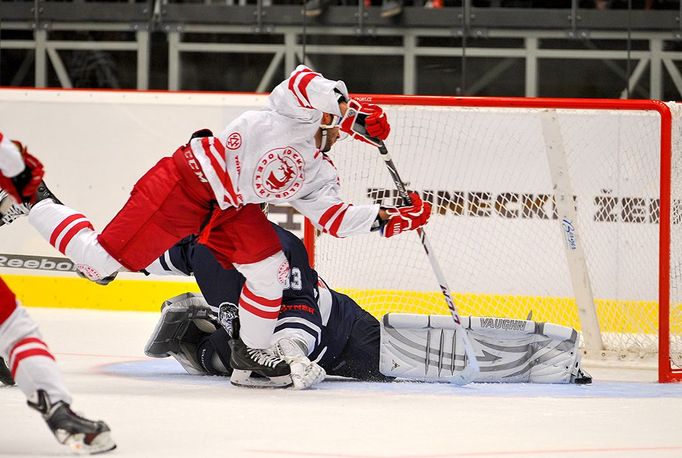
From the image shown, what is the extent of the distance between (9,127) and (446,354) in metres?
2.89

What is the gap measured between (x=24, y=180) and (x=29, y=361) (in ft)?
1.26

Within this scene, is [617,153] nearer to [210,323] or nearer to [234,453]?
[210,323]

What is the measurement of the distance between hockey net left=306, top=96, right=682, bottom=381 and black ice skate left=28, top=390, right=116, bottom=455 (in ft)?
7.13

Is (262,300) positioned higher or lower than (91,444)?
higher

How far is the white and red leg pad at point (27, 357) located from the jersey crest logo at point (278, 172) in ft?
4.08

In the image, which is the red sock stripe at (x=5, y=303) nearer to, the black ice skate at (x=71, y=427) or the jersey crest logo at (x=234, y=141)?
the black ice skate at (x=71, y=427)

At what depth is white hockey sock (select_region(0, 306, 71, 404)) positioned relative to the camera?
2623 millimetres

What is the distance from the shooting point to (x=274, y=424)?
3.12 m

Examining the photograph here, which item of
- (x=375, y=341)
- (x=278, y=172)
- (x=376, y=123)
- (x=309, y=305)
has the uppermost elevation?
(x=376, y=123)

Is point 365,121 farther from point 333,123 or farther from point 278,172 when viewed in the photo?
point 278,172

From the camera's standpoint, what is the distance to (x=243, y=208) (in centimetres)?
387

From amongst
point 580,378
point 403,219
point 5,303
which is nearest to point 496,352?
point 580,378

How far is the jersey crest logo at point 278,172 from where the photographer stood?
12.4ft

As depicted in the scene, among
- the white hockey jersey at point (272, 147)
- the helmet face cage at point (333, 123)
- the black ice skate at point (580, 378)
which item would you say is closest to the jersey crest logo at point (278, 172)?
the white hockey jersey at point (272, 147)
